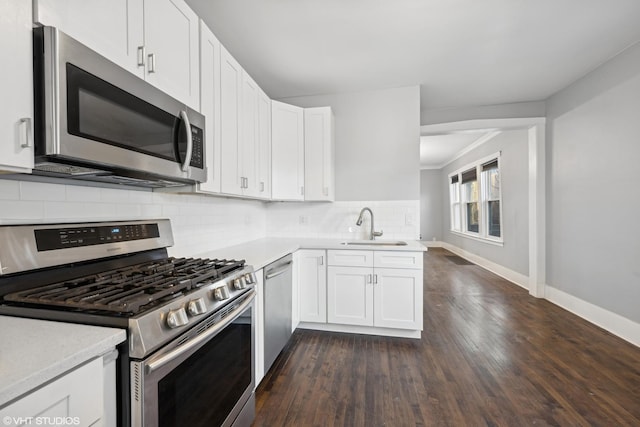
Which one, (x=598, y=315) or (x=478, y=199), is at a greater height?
(x=478, y=199)

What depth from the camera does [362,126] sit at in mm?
3326

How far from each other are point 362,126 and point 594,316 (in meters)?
3.26

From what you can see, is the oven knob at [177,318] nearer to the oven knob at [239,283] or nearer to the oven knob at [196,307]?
the oven knob at [196,307]

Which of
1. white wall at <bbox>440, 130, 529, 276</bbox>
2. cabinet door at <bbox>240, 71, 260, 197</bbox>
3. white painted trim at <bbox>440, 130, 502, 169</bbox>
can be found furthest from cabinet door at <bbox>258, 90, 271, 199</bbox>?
white painted trim at <bbox>440, 130, 502, 169</bbox>

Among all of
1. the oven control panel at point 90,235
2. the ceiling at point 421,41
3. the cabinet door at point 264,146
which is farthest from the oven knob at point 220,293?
the ceiling at point 421,41

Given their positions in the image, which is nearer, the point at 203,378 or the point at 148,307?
the point at 148,307

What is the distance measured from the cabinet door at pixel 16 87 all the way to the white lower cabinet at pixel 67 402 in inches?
23.9

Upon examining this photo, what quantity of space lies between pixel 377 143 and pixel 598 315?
2.97 metres

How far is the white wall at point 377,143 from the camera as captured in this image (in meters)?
3.22

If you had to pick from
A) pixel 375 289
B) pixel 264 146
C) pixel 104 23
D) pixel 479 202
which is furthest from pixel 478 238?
pixel 104 23

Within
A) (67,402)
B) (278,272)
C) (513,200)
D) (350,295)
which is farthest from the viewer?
(513,200)

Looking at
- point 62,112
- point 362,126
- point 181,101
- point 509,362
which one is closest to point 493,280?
point 509,362

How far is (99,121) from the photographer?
1007 mm

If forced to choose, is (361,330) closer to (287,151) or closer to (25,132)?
(287,151)
